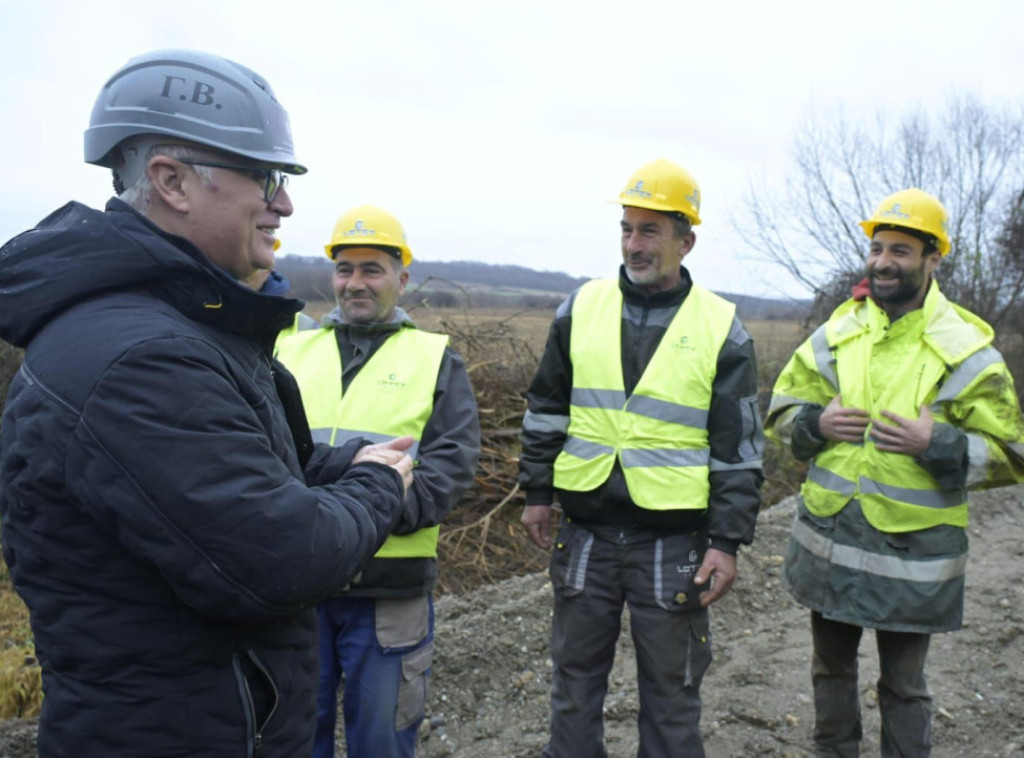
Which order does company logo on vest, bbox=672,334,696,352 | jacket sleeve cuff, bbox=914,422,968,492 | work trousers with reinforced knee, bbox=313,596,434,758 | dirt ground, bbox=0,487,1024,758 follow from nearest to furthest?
work trousers with reinforced knee, bbox=313,596,434,758 → jacket sleeve cuff, bbox=914,422,968,492 → company logo on vest, bbox=672,334,696,352 → dirt ground, bbox=0,487,1024,758

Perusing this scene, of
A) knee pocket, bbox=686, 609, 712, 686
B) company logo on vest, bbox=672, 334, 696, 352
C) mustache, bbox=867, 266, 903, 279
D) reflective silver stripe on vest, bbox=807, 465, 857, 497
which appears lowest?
knee pocket, bbox=686, 609, 712, 686

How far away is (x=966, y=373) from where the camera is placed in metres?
3.23

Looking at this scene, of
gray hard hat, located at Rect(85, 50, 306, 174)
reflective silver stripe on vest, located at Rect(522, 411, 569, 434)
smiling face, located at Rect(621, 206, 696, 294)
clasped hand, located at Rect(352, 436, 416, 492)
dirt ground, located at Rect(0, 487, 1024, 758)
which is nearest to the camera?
gray hard hat, located at Rect(85, 50, 306, 174)

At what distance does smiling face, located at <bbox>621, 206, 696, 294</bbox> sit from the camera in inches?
132

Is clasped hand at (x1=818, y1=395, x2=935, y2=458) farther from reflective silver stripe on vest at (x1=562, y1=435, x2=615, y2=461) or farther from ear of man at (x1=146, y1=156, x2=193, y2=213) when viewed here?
ear of man at (x1=146, y1=156, x2=193, y2=213)

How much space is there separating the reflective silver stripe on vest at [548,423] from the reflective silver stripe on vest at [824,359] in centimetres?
111

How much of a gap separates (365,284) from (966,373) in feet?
7.73

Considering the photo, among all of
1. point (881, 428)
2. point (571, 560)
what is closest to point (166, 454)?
point (571, 560)

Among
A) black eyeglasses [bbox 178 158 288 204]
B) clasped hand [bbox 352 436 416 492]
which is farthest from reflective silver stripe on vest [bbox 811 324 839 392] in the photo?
black eyeglasses [bbox 178 158 288 204]

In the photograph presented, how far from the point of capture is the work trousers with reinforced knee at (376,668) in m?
3.01

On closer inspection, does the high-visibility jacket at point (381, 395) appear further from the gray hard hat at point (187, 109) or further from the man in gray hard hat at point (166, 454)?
the gray hard hat at point (187, 109)

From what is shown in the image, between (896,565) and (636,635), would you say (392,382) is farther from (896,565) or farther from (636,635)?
(896,565)

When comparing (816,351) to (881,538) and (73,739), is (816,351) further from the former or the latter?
(73,739)

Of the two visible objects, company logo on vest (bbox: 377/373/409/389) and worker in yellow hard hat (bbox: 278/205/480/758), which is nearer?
worker in yellow hard hat (bbox: 278/205/480/758)
